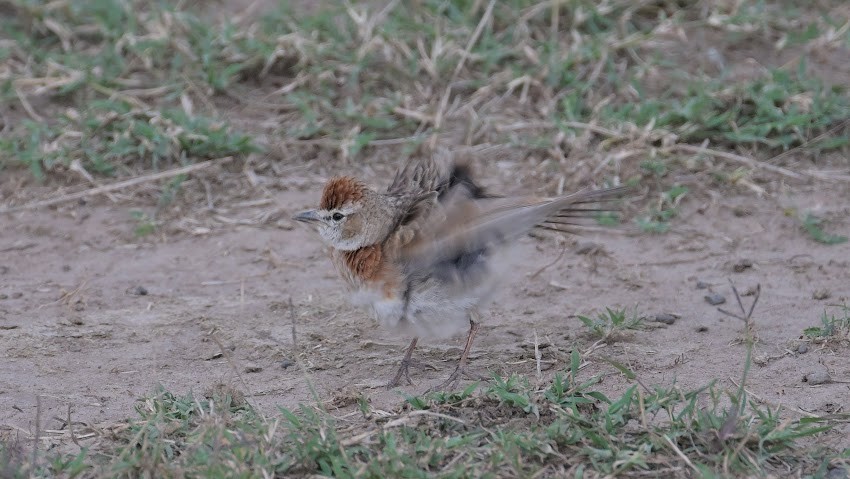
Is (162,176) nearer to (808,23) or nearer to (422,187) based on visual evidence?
(422,187)

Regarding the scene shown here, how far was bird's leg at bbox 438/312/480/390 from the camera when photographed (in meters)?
5.23

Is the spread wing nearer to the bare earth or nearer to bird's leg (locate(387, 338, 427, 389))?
the bare earth

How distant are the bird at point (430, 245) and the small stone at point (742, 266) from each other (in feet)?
3.76

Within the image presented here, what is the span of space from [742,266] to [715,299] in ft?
1.44

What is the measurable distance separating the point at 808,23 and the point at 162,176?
505 centimetres

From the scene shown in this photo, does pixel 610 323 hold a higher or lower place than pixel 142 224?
higher

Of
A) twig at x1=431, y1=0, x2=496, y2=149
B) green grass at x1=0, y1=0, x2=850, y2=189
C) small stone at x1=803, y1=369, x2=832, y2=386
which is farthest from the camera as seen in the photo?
twig at x1=431, y1=0, x2=496, y2=149

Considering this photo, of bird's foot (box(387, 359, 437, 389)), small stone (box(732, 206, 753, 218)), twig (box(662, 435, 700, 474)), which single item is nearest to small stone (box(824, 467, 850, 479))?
twig (box(662, 435, 700, 474))

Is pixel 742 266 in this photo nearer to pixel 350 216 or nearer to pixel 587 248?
pixel 587 248

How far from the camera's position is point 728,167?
23.9ft

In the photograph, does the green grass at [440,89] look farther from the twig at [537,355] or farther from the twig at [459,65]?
the twig at [537,355]

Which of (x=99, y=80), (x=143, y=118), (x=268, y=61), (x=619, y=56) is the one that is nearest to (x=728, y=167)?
(x=619, y=56)

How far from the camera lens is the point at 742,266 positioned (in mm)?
6348

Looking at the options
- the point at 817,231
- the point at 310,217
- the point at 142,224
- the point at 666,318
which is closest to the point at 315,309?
the point at 310,217
